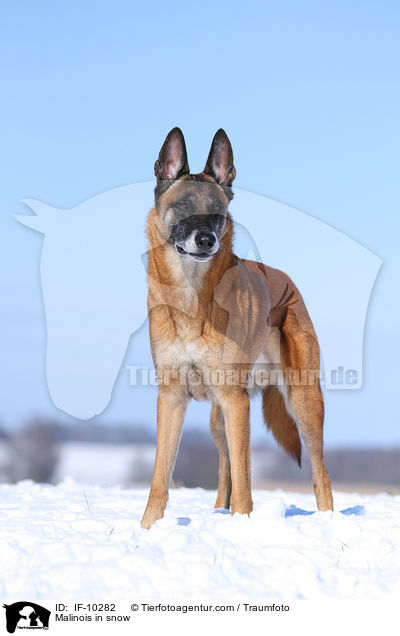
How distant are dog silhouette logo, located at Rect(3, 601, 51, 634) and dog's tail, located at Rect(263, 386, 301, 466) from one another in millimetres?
3788

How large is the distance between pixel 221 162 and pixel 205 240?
0.85 metres

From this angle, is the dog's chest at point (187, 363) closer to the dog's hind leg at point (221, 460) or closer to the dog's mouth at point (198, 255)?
the dog's mouth at point (198, 255)

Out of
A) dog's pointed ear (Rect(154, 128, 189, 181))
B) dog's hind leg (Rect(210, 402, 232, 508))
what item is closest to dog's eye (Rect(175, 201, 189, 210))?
dog's pointed ear (Rect(154, 128, 189, 181))

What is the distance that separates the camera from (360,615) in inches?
129

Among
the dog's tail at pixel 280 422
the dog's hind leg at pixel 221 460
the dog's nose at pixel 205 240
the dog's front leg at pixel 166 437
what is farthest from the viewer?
the dog's tail at pixel 280 422

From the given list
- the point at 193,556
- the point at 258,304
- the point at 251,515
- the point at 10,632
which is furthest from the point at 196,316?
the point at 10,632

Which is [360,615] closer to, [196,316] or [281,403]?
[196,316]

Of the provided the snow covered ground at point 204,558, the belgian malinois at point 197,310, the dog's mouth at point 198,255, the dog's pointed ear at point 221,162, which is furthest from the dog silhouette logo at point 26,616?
the dog's pointed ear at point 221,162

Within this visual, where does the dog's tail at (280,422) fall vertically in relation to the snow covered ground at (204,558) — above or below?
above

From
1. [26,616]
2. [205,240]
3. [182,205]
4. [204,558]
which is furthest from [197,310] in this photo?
[26,616]

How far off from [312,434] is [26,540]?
3191 millimetres

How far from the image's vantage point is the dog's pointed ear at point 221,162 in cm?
532

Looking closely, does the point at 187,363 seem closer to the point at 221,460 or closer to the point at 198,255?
the point at 198,255

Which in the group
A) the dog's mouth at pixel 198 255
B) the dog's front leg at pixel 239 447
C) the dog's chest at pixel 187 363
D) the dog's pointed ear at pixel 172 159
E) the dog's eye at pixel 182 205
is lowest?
the dog's front leg at pixel 239 447
